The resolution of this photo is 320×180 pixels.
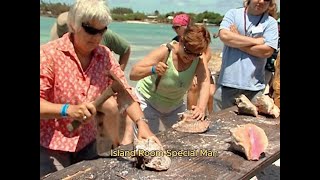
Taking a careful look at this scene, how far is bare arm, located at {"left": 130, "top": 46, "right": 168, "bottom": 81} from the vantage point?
299cm

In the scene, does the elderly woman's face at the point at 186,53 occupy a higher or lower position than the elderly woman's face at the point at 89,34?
lower

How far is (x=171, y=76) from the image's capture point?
3131 millimetres

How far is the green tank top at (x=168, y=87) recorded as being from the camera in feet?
10.3

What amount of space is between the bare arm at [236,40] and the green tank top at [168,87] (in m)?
0.51

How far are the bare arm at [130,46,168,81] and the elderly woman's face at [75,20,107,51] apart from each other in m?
0.73

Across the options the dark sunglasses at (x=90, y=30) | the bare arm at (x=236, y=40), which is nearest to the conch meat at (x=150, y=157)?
the dark sunglasses at (x=90, y=30)

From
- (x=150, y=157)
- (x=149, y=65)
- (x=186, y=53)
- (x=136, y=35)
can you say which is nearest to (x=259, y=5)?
(x=186, y=53)

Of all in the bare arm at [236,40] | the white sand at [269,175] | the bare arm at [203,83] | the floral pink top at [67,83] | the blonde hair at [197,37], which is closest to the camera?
the floral pink top at [67,83]

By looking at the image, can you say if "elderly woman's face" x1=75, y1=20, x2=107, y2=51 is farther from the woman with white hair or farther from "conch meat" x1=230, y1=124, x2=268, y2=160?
"conch meat" x1=230, y1=124, x2=268, y2=160

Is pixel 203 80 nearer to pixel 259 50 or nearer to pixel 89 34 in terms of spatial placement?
pixel 259 50

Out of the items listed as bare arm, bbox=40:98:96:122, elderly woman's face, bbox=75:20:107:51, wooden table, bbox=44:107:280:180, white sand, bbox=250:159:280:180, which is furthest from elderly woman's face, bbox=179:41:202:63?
white sand, bbox=250:159:280:180

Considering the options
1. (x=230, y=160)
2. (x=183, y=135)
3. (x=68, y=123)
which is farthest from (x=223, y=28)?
(x=68, y=123)

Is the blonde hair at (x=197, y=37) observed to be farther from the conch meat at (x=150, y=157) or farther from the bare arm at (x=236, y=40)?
the conch meat at (x=150, y=157)
